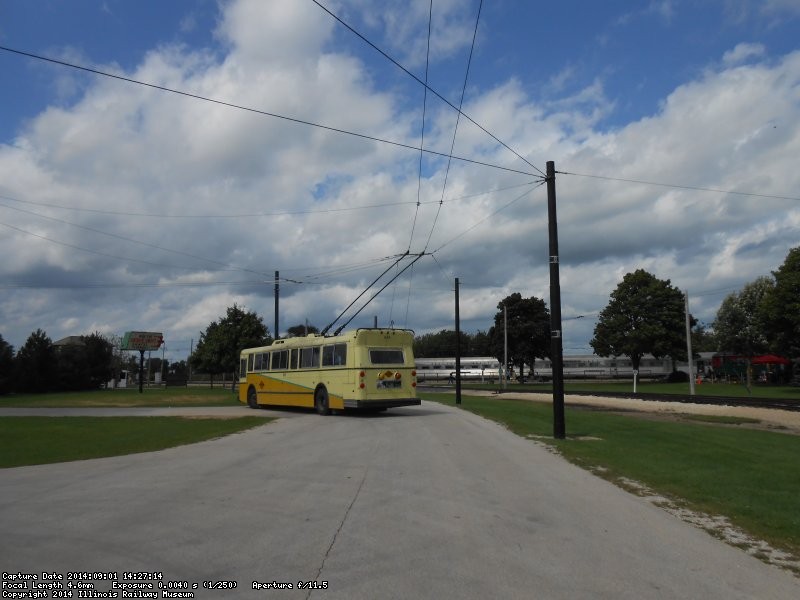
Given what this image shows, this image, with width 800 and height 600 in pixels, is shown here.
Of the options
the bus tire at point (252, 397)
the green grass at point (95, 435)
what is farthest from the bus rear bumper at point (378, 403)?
the bus tire at point (252, 397)

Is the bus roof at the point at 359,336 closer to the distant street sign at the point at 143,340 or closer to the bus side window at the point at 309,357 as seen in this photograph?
the bus side window at the point at 309,357

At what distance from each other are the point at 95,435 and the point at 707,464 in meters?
15.0

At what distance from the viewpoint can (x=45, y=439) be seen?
53.4ft

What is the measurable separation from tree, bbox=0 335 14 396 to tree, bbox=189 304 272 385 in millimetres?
17220

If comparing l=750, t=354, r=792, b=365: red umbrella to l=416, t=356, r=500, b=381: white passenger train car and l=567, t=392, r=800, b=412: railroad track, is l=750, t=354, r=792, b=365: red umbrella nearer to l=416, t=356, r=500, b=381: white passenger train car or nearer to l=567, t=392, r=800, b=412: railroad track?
l=567, t=392, r=800, b=412: railroad track

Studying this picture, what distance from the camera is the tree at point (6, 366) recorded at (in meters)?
56.2

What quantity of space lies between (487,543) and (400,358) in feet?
60.0

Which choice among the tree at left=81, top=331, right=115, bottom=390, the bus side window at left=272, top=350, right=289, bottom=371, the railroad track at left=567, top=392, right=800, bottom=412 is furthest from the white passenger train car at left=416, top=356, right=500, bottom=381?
the bus side window at left=272, top=350, right=289, bottom=371

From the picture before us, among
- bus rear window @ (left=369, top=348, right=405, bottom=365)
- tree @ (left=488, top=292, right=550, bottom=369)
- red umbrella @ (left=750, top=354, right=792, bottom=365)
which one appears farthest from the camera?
tree @ (left=488, top=292, right=550, bottom=369)

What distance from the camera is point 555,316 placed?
Result: 1695 cm

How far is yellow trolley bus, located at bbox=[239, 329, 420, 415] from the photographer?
23297 millimetres

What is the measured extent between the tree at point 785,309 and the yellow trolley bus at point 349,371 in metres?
36.8

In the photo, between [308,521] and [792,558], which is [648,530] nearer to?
[792,558]

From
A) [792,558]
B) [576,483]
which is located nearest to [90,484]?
[576,483]
